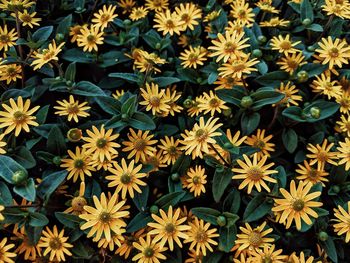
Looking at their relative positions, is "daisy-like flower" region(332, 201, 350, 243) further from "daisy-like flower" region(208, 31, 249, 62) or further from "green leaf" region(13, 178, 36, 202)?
"green leaf" region(13, 178, 36, 202)

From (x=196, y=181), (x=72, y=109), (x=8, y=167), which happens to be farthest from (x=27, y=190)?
(x=196, y=181)

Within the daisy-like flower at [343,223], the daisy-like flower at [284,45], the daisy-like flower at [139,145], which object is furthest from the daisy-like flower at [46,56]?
the daisy-like flower at [343,223]

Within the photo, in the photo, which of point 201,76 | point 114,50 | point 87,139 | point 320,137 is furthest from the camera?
point 114,50

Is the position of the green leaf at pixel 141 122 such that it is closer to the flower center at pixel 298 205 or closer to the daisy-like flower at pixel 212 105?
the daisy-like flower at pixel 212 105

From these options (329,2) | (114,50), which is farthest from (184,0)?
(329,2)

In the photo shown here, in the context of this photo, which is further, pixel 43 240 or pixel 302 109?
pixel 302 109

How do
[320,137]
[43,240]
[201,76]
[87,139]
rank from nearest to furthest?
[43,240] < [87,139] < [320,137] < [201,76]

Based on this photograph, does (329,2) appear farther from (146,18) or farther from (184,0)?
(146,18)
